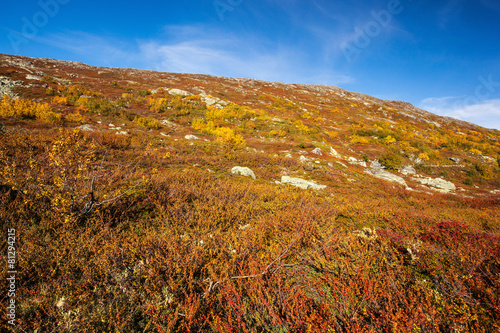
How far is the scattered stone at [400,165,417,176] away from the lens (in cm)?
2191

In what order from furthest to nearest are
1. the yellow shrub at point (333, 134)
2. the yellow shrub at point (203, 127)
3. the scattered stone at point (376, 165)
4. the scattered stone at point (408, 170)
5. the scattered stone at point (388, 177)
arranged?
the yellow shrub at point (333, 134) → the yellow shrub at point (203, 127) → the scattered stone at point (408, 170) → the scattered stone at point (376, 165) → the scattered stone at point (388, 177)

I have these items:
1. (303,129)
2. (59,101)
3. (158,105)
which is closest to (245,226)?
(303,129)

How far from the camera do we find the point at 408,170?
73.6 feet

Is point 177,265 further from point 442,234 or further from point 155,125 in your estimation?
point 155,125

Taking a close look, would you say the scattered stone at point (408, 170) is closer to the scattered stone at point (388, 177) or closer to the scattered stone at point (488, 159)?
the scattered stone at point (388, 177)

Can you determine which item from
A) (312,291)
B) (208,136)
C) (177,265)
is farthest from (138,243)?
(208,136)

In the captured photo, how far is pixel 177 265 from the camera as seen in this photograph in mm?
2684

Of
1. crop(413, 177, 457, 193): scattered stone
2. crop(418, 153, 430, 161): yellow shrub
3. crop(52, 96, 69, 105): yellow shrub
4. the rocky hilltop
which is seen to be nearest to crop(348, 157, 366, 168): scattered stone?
the rocky hilltop

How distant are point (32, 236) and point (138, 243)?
5.71ft

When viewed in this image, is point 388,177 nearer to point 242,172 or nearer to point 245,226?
point 242,172

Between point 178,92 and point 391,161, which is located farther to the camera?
point 178,92

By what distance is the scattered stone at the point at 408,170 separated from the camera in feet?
71.9

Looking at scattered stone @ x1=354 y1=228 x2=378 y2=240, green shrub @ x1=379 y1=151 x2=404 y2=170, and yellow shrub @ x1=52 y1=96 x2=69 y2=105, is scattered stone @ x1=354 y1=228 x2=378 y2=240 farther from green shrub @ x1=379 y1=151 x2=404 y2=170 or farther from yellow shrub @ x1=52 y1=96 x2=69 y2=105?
yellow shrub @ x1=52 y1=96 x2=69 y2=105

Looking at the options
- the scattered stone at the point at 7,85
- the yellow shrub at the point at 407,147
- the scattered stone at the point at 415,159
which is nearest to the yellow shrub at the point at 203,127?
the scattered stone at the point at 7,85
